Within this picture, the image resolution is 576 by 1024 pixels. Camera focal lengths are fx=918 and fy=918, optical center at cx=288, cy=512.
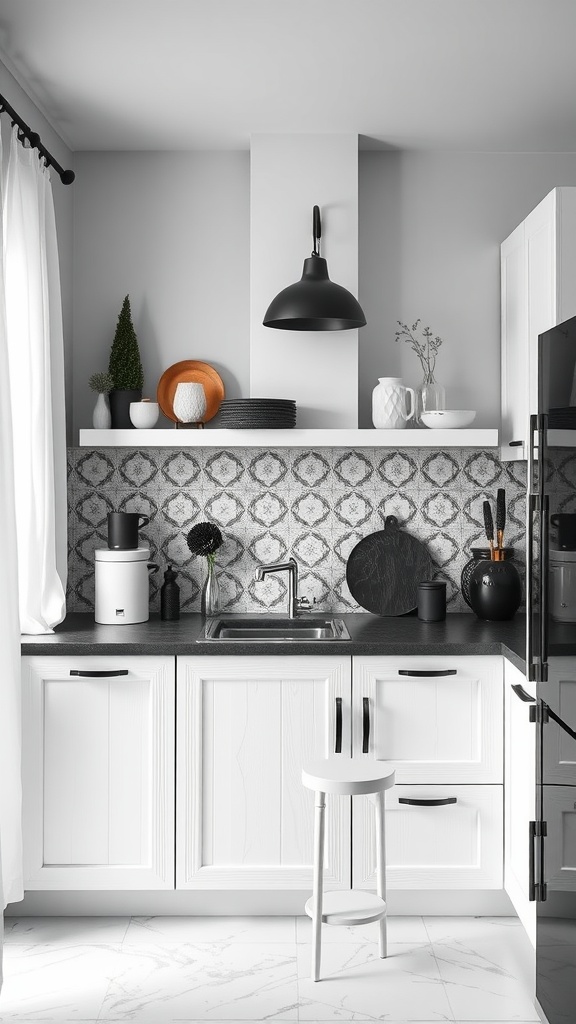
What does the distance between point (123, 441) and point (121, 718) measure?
999 millimetres

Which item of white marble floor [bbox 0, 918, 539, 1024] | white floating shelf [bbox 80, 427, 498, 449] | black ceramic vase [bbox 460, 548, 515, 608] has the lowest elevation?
white marble floor [bbox 0, 918, 539, 1024]

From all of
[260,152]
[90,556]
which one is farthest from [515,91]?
[90,556]

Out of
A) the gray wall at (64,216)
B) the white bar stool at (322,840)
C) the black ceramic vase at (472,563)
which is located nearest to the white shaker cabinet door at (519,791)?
the white bar stool at (322,840)

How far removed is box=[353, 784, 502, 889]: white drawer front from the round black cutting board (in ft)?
2.61

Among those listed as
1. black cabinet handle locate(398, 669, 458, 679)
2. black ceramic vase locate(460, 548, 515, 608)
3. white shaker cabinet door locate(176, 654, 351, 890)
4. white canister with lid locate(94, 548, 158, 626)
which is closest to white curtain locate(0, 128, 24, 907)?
white shaker cabinet door locate(176, 654, 351, 890)

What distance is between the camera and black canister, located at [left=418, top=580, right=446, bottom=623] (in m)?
3.32

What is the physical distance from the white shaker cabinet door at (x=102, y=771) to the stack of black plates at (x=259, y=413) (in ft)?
2.86

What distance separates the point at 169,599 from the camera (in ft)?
11.1

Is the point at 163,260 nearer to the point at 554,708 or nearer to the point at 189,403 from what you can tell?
the point at 189,403

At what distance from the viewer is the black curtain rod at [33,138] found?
2668 mm

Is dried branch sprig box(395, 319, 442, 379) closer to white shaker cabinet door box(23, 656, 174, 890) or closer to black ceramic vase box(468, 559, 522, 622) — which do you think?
black ceramic vase box(468, 559, 522, 622)

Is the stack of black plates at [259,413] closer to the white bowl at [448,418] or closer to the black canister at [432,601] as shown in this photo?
the white bowl at [448,418]

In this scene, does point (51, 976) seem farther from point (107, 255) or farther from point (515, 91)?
point (515, 91)

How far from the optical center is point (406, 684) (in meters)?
2.92
